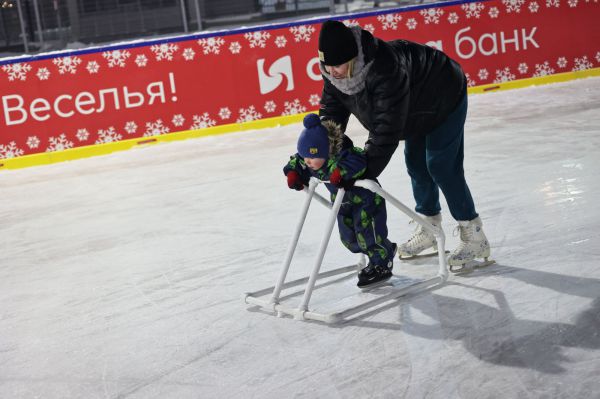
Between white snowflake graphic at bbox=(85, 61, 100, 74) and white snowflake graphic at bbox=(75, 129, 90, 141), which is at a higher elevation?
white snowflake graphic at bbox=(85, 61, 100, 74)

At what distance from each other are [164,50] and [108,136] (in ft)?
3.34

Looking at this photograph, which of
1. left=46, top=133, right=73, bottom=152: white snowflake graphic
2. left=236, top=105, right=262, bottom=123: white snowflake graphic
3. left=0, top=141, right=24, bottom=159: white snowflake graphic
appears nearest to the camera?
left=0, top=141, right=24, bottom=159: white snowflake graphic

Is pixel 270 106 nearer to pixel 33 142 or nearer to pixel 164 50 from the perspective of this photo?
pixel 164 50

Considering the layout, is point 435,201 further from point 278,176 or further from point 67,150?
point 67,150

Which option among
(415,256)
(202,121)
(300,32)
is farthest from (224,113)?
(415,256)

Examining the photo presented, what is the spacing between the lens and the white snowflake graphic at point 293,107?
8.93 m

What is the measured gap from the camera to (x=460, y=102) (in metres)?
3.63

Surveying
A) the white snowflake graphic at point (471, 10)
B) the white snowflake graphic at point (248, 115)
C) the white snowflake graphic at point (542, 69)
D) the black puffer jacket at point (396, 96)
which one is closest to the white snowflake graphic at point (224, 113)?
the white snowflake graphic at point (248, 115)

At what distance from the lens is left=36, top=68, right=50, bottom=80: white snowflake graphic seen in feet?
26.6

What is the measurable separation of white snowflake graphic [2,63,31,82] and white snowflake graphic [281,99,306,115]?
8.44 feet

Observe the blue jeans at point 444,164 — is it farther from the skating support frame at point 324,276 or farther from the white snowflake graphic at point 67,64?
the white snowflake graphic at point 67,64

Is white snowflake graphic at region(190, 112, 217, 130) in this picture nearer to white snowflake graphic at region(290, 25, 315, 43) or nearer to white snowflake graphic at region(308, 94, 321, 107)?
white snowflake graphic at region(308, 94, 321, 107)

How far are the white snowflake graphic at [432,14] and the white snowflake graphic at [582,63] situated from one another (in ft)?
5.79

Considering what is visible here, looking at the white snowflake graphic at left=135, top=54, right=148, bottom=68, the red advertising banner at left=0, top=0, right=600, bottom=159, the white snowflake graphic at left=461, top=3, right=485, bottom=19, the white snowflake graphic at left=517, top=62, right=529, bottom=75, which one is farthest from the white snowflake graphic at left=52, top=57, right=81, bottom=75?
the white snowflake graphic at left=517, top=62, right=529, bottom=75
